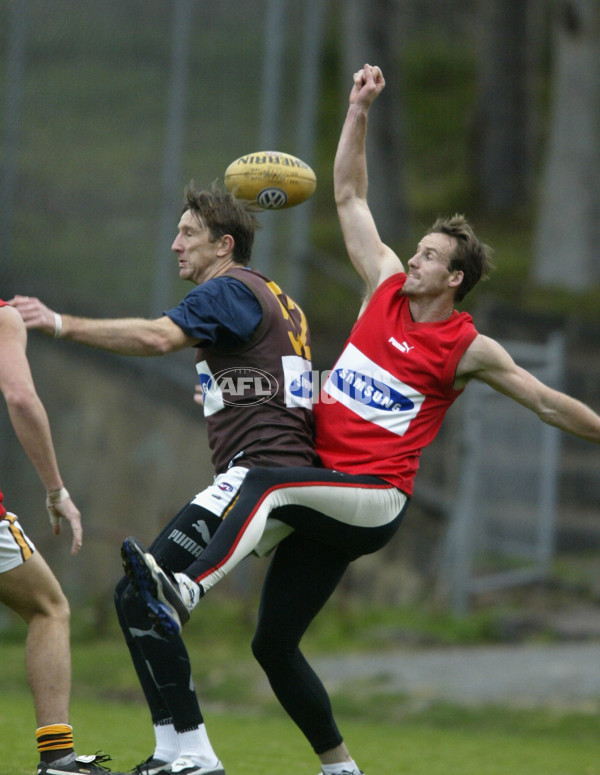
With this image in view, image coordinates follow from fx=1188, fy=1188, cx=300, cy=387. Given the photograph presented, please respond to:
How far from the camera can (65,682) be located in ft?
16.3

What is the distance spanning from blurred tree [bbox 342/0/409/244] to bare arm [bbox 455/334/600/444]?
11.9 meters

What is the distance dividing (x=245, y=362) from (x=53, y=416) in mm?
6046

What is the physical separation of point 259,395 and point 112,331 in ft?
2.71

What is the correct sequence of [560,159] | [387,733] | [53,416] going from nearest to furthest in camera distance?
[387,733] → [53,416] → [560,159]

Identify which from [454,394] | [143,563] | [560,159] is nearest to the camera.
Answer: [143,563]

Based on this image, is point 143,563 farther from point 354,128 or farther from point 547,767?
point 547,767

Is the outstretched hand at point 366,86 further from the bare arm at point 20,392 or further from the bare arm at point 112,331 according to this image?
the bare arm at point 20,392

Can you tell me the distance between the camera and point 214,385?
16.7ft

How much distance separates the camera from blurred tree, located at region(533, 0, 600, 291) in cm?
1608

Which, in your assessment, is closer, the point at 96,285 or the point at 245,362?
the point at 245,362

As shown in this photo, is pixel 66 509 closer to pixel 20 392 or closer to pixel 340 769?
pixel 20 392

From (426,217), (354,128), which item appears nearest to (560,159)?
(426,217)

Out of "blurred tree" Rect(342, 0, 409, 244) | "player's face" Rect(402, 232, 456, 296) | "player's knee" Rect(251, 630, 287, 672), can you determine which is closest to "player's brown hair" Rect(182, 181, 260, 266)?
"player's face" Rect(402, 232, 456, 296)

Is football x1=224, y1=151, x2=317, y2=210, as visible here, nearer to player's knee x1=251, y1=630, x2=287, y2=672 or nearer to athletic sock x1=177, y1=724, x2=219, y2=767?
player's knee x1=251, y1=630, x2=287, y2=672
